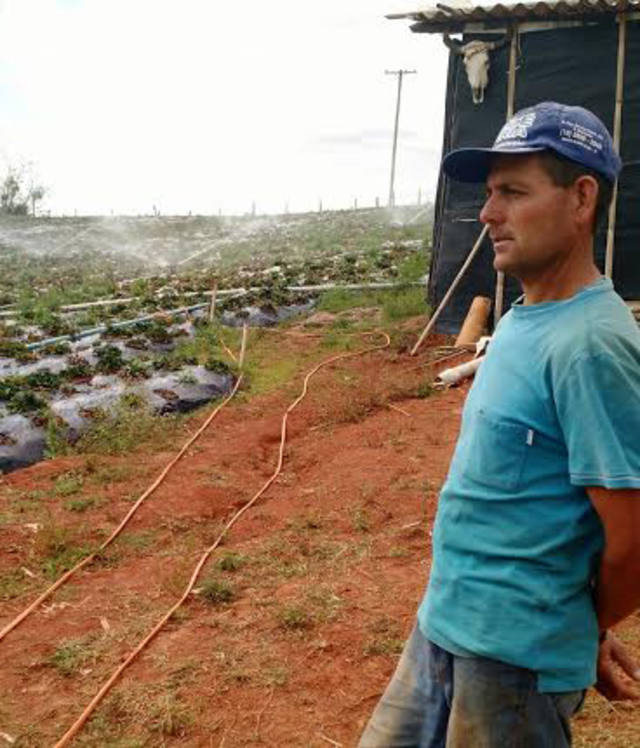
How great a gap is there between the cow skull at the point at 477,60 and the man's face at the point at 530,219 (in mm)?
8540

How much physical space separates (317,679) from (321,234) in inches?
1154

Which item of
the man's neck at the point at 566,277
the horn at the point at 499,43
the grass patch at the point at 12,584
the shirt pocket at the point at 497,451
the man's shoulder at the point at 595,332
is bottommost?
the grass patch at the point at 12,584

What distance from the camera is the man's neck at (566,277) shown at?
164 cm

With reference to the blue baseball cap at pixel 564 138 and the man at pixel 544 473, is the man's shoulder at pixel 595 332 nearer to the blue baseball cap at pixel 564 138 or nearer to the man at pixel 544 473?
the man at pixel 544 473

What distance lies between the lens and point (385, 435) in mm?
7359

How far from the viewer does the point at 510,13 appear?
30.0 feet

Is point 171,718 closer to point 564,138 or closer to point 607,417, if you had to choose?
point 607,417

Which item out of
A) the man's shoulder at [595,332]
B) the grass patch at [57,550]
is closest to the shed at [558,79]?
the grass patch at [57,550]

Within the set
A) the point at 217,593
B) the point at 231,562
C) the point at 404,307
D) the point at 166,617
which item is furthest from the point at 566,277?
the point at 404,307

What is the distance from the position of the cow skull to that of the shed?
99mm

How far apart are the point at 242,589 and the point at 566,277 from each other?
356 cm

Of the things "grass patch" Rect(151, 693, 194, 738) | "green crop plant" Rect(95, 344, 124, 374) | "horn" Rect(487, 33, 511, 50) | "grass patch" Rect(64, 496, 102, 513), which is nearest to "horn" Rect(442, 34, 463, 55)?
"horn" Rect(487, 33, 511, 50)

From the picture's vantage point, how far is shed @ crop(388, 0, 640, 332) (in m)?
9.05

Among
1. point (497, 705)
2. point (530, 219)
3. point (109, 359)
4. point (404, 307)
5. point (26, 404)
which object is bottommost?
point (26, 404)
